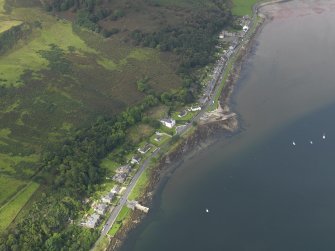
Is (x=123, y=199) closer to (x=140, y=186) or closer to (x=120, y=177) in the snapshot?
(x=140, y=186)

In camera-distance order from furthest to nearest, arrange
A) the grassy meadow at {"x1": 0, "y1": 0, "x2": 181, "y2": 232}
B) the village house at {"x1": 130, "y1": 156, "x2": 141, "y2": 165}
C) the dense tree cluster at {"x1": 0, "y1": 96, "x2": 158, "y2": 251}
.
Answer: the village house at {"x1": 130, "y1": 156, "x2": 141, "y2": 165} → the grassy meadow at {"x1": 0, "y1": 0, "x2": 181, "y2": 232} → the dense tree cluster at {"x1": 0, "y1": 96, "x2": 158, "y2": 251}

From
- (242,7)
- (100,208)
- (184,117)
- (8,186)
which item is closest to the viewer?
(100,208)

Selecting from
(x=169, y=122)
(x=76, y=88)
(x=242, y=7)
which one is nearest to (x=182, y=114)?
(x=169, y=122)

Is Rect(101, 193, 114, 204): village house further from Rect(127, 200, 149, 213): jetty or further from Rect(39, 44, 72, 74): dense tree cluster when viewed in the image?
Rect(39, 44, 72, 74): dense tree cluster

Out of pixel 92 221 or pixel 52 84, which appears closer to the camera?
pixel 92 221

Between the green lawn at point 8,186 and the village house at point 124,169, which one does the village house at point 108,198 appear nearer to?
Answer: the village house at point 124,169

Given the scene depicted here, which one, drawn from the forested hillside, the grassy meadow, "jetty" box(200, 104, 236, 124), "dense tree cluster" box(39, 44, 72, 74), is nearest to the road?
"jetty" box(200, 104, 236, 124)

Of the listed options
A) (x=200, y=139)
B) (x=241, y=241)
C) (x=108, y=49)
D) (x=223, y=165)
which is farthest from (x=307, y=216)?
(x=108, y=49)
